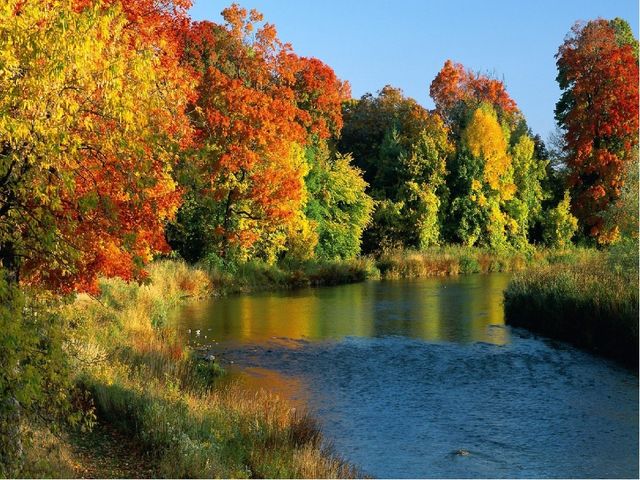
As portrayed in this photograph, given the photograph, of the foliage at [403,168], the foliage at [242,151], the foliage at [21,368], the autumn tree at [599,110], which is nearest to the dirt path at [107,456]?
the foliage at [21,368]

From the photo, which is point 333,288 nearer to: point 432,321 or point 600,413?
point 432,321

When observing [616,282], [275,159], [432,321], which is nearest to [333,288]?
[275,159]

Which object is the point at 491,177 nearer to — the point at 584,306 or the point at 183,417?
the point at 584,306

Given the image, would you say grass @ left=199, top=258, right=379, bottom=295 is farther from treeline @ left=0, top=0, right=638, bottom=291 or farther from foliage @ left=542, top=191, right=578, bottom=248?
foliage @ left=542, top=191, right=578, bottom=248

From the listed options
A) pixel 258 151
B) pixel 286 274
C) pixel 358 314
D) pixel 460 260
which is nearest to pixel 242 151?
pixel 258 151

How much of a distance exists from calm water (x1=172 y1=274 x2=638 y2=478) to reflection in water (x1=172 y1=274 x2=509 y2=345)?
0.11 m

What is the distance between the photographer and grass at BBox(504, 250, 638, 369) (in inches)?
965

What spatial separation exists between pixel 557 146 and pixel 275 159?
3367 cm

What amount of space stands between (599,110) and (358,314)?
107ft

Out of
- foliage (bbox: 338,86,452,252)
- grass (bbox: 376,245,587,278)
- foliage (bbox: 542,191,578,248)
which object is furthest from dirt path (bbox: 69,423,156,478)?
foliage (bbox: 542,191,578,248)

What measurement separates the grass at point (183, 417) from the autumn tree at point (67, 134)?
5.99 ft

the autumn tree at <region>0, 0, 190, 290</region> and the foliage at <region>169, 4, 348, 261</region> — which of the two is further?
the foliage at <region>169, 4, 348, 261</region>

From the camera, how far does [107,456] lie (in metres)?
13.4

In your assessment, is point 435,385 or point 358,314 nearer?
point 435,385
